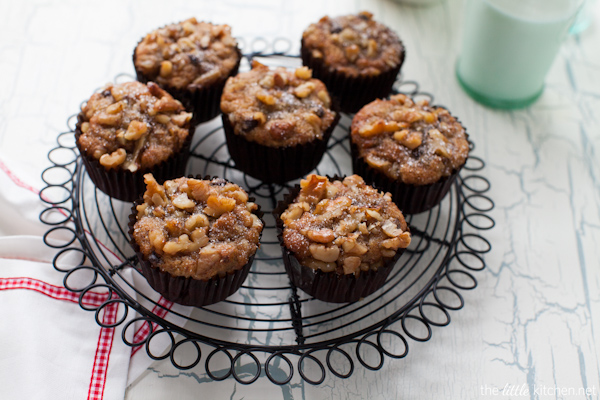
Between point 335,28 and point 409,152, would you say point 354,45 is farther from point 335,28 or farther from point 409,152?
point 409,152

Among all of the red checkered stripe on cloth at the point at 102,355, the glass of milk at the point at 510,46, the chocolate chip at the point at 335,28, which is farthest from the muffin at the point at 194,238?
the glass of milk at the point at 510,46

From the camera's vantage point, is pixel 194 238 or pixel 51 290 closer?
pixel 194 238

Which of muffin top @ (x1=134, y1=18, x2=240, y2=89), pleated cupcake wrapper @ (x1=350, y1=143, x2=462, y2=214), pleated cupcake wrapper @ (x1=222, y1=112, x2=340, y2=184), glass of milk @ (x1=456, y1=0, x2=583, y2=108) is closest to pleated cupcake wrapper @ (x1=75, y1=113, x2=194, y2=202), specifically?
pleated cupcake wrapper @ (x1=222, y1=112, x2=340, y2=184)

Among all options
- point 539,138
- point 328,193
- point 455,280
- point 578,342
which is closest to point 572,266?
point 578,342

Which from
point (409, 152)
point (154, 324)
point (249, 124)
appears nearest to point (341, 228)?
point (409, 152)

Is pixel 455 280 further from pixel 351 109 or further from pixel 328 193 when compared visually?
pixel 351 109

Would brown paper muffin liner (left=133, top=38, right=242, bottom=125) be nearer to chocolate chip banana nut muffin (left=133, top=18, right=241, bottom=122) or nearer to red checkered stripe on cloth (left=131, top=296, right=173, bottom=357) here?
chocolate chip banana nut muffin (left=133, top=18, right=241, bottom=122)

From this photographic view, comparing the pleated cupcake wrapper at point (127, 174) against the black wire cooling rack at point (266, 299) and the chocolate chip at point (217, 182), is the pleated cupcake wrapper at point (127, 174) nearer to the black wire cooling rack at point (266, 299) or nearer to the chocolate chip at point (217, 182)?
the black wire cooling rack at point (266, 299)
